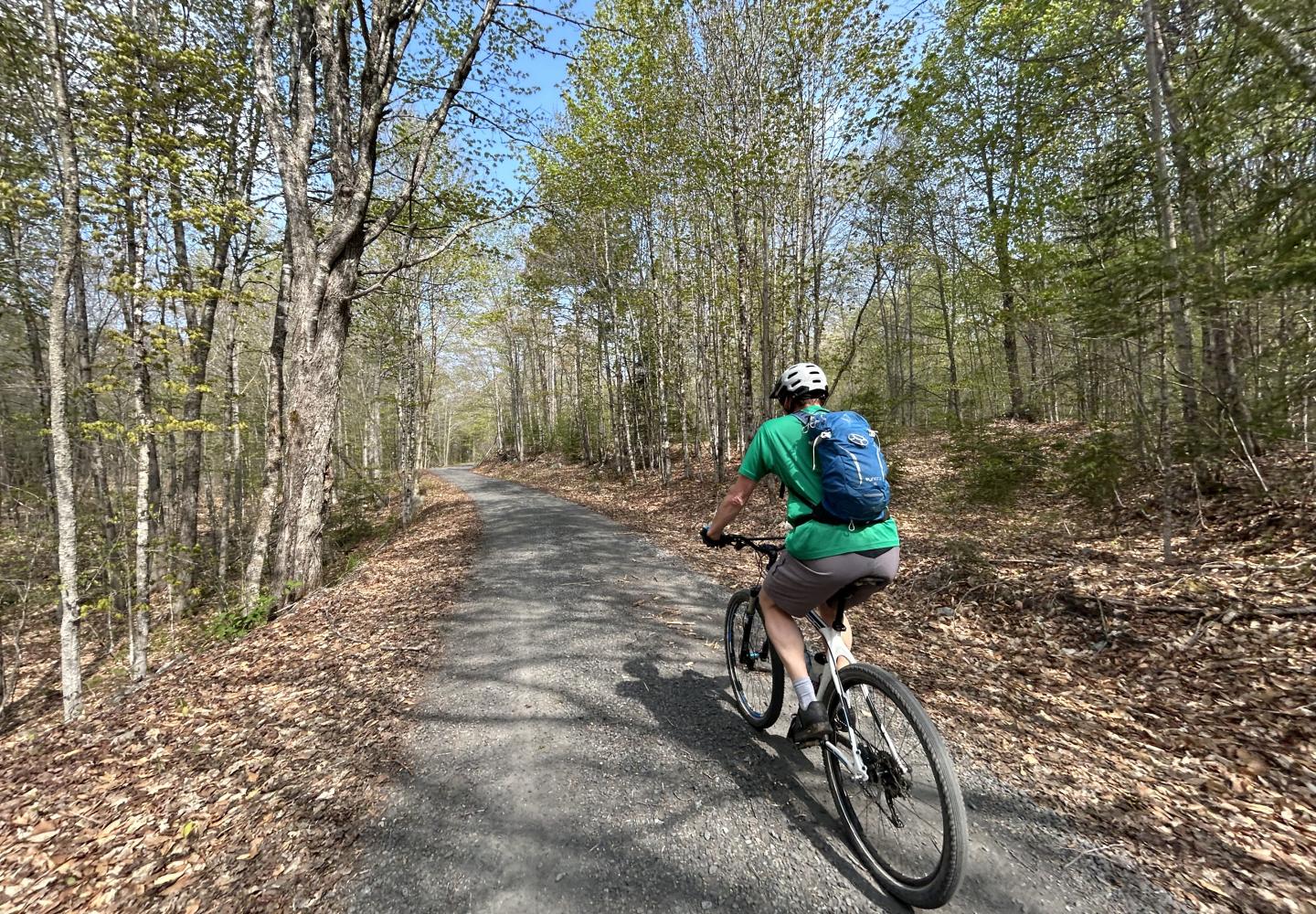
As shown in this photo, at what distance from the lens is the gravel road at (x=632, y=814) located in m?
2.10

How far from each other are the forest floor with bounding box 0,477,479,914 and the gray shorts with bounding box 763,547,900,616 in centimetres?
251

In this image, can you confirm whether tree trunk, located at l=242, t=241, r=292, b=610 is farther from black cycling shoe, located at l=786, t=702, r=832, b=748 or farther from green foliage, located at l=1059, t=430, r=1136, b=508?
green foliage, located at l=1059, t=430, r=1136, b=508

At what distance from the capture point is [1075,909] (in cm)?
198

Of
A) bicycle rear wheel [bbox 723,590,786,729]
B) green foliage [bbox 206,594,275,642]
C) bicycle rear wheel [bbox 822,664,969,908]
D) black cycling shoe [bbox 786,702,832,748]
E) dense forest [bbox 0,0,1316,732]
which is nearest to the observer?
bicycle rear wheel [bbox 822,664,969,908]

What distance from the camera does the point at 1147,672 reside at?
12.2ft

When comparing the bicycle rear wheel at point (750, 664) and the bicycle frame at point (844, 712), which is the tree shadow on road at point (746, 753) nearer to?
the bicycle rear wheel at point (750, 664)

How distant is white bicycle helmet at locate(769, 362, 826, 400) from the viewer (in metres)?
2.74

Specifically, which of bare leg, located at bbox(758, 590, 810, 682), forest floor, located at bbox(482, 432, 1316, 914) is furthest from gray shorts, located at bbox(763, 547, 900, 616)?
forest floor, located at bbox(482, 432, 1316, 914)

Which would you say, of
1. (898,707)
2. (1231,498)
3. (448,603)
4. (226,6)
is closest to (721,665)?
(898,707)

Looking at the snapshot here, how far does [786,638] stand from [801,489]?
89 cm

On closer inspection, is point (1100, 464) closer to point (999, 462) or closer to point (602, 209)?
point (999, 462)

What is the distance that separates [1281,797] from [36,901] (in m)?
6.15

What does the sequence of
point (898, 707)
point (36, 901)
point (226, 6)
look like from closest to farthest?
1. point (898, 707)
2. point (36, 901)
3. point (226, 6)

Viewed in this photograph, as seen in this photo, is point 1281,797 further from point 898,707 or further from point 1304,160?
point 1304,160
